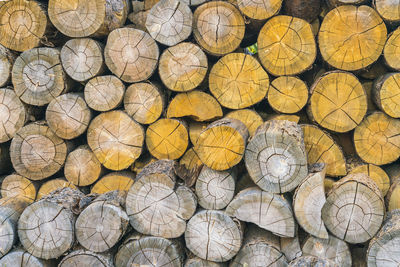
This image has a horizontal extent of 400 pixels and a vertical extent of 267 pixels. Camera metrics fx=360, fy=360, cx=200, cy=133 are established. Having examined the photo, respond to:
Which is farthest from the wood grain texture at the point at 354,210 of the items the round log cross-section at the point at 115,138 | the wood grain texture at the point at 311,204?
the round log cross-section at the point at 115,138

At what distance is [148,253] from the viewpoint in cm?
312

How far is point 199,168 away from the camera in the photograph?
131 inches

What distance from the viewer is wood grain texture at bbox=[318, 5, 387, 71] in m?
3.29

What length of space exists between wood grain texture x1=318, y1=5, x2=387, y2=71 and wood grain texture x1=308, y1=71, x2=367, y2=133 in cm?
14

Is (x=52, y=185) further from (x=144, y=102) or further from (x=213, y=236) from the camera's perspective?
(x=213, y=236)

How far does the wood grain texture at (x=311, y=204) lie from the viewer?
9.52 feet

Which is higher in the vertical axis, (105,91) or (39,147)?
(105,91)

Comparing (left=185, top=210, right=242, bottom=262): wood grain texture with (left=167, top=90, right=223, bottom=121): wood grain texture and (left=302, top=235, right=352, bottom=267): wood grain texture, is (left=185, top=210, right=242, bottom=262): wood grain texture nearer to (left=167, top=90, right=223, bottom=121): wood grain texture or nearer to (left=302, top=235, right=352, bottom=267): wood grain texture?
(left=302, top=235, right=352, bottom=267): wood grain texture

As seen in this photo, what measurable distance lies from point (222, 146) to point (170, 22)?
1342mm

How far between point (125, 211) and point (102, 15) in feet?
6.15

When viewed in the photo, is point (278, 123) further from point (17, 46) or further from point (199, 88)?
point (17, 46)

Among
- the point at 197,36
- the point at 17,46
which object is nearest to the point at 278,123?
the point at 197,36

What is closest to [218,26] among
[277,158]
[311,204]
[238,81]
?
[238,81]

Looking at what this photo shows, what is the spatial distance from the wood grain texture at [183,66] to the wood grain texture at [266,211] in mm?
1229
